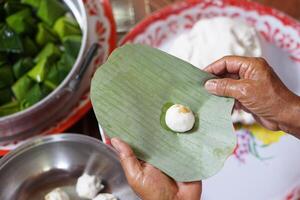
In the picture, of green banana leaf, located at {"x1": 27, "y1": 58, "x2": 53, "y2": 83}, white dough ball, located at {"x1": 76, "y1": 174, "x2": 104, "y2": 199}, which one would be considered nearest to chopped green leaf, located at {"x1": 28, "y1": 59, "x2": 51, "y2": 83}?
green banana leaf, located at {"x1": 27, "y1": 58, "x2": 53, "y2": 83}

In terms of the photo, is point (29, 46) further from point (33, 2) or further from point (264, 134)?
point (264, 134)

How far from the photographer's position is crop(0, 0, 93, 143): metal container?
94 cm

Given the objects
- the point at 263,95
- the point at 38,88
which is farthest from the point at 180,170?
the point at 38,88

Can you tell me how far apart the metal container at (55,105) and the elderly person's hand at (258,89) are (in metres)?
0.31

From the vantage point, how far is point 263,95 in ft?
2.55

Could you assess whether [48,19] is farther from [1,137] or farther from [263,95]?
[263,95]

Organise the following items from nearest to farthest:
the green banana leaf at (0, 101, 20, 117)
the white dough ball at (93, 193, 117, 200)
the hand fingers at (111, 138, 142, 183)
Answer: the hand fingers at (111, 138, 142, 183), the white dough ball at (93, 193, 117, 200), the green banana leaf at (0, 101, 20, 117)

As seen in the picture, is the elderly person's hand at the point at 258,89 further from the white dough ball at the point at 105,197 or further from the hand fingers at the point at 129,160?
the white dough ball at the point at 105,197

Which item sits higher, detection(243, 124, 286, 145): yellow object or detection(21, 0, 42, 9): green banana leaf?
detection(21, 0, 42, 9): green banana leaf

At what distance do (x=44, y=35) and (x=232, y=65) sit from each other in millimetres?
512

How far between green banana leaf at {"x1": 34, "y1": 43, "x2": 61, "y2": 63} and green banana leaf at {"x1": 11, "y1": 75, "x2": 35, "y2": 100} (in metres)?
0.06

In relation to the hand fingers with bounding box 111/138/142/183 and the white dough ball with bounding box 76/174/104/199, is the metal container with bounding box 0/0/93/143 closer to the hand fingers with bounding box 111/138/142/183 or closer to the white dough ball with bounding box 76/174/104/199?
the white dough ball with bounding box 76/174/104/199

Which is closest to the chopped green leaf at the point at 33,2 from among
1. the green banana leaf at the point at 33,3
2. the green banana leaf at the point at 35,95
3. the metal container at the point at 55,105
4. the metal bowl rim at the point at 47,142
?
the green banana leaf at the point at 33,3

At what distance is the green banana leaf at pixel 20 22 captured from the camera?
108cm
